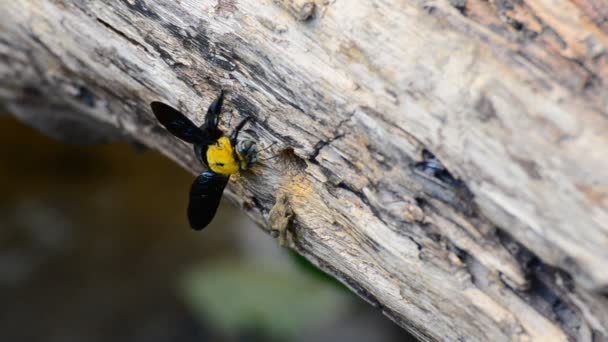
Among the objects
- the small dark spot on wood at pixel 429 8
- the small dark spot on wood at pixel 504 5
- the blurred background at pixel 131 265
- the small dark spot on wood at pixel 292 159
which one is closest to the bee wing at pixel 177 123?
the small dark spot on wood at pixel 292 159

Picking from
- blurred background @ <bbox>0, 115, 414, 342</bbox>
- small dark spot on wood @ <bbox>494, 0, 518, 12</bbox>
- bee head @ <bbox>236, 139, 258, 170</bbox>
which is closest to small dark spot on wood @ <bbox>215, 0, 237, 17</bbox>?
bee head @ <bbox>236, 139, 258, 170</bbox>

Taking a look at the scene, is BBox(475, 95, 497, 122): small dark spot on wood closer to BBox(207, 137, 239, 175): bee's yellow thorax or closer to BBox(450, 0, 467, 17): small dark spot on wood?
BBox(450, 0, 467, 17): small dark spot on wood

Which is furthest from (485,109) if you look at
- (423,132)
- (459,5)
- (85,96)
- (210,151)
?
(85,96)

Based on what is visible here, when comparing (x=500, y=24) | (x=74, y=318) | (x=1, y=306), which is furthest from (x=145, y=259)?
(x=500, y=24)

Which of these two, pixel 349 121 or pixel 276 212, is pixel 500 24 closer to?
pixel 349 121

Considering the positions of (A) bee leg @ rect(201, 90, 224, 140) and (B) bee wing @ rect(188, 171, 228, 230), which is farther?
(B) bee wing @ rect(188, 171, 228, 230)

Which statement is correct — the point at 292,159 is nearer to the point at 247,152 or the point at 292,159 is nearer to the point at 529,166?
the point at 247,152

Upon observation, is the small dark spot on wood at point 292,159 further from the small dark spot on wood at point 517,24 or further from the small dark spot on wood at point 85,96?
the small dark spot on wood at point 85,96
